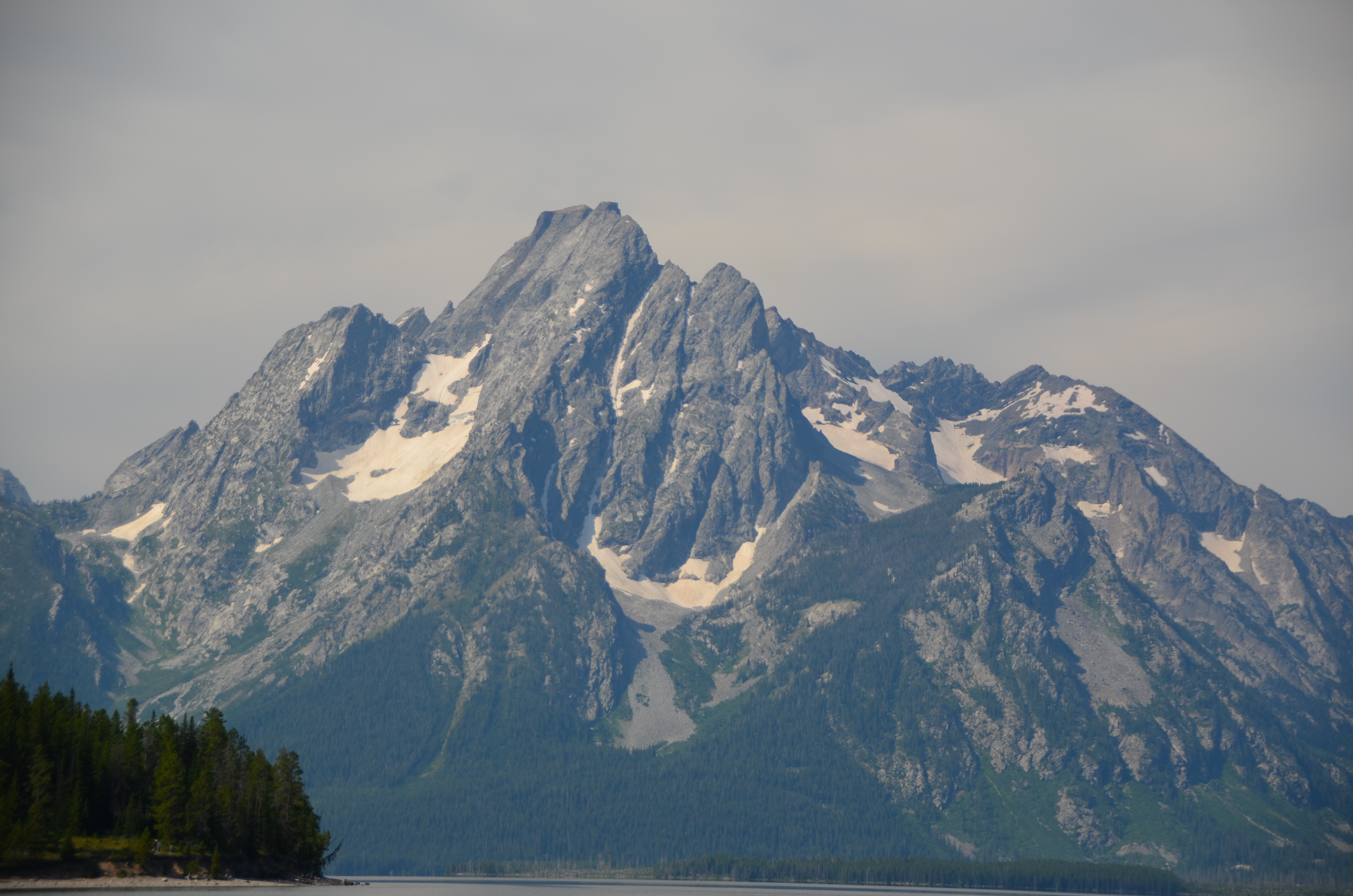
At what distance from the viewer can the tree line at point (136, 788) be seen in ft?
520

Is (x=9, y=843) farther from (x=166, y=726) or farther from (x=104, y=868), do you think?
(x=166, y=726)

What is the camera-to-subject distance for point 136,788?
17388 cm

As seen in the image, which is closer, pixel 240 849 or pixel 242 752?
pixel 240 849

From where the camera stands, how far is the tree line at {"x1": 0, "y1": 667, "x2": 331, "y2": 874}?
520 feet

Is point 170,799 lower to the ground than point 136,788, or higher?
lower

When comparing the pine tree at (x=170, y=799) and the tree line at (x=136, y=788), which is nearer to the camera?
the tree line at (x=136, y=788)

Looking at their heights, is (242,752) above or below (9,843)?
above

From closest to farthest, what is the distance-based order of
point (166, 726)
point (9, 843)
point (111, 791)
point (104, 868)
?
point (9, 843) → point (104, 868) → point (111, 791) → point (166, 726)

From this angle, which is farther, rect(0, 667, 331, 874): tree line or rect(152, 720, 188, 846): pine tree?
rect(152, 720, 188, 846): pine tree

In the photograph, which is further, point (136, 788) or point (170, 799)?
point (136, 788)

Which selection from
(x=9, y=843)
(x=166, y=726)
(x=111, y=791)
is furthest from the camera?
(x=166, y=726)

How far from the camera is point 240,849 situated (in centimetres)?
17812

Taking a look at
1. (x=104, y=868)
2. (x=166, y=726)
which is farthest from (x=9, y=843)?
(x=166, y=726)

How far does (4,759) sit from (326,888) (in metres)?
49.3
